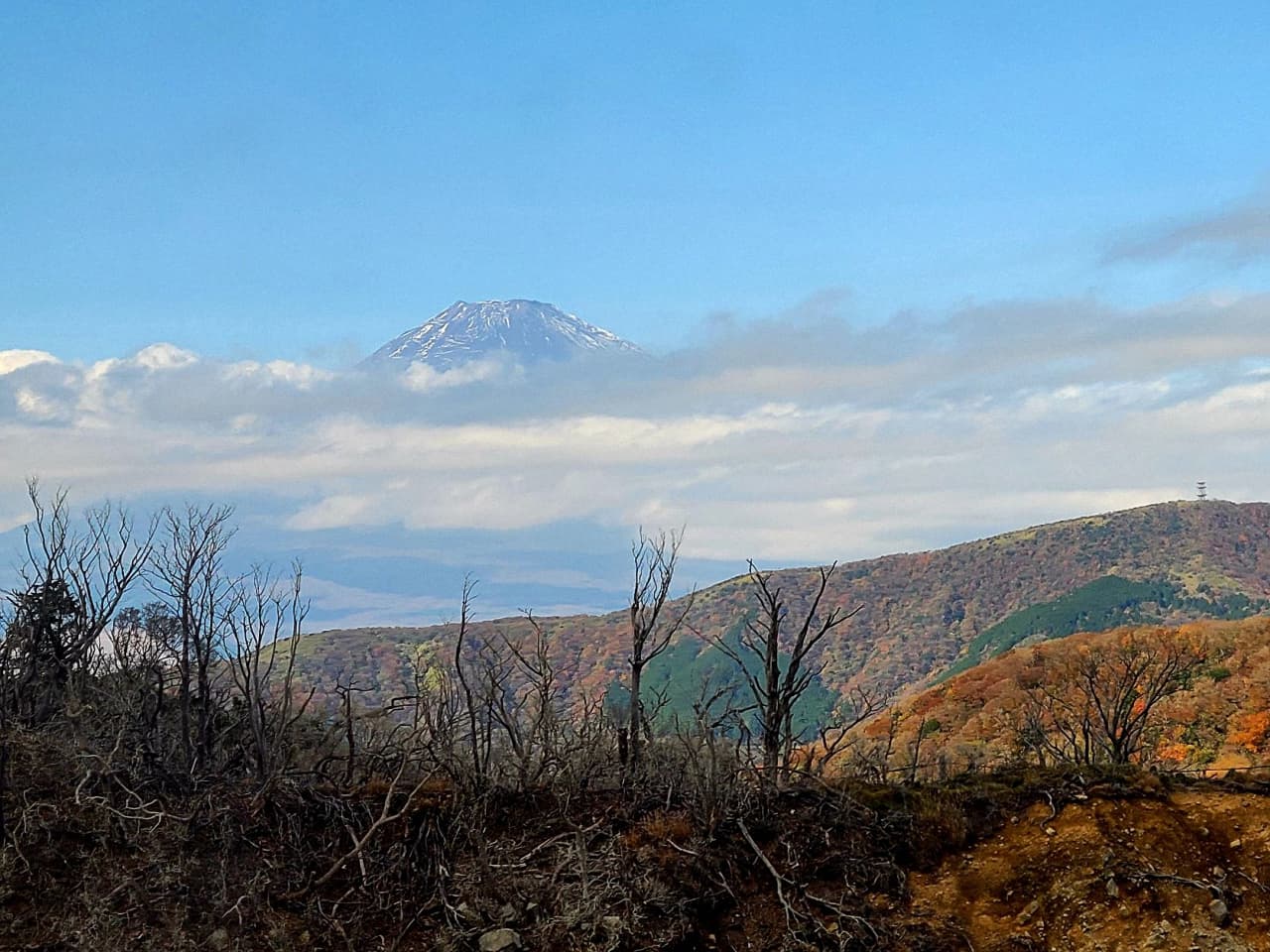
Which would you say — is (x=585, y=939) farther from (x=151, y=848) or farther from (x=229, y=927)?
(x=151, y=848)

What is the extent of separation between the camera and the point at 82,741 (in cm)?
1788

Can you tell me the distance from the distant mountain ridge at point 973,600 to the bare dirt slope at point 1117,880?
105151mm

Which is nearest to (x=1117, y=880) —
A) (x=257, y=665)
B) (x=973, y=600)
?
(x=257, y=665)

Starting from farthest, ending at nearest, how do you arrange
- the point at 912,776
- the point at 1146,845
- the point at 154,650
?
the point at 154,650 < the point at 912,776 < the point at 1146,845

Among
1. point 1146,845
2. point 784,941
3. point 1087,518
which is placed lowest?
point 784,941

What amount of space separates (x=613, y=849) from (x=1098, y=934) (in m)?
6.38

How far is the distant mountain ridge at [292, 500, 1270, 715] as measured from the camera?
131875 mm

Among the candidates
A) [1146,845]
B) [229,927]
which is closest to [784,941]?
[1146,845]

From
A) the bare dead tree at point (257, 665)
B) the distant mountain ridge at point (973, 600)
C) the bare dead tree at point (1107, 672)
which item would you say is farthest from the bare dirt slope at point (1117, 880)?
the distant mountain ridge at point (973, 600)

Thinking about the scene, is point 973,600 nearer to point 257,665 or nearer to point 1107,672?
point 1107,672

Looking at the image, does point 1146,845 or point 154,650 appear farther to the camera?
point 154,650

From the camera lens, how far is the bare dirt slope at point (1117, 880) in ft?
43.9

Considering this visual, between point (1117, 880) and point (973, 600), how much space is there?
142324 mm

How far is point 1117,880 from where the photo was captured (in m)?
13.9
